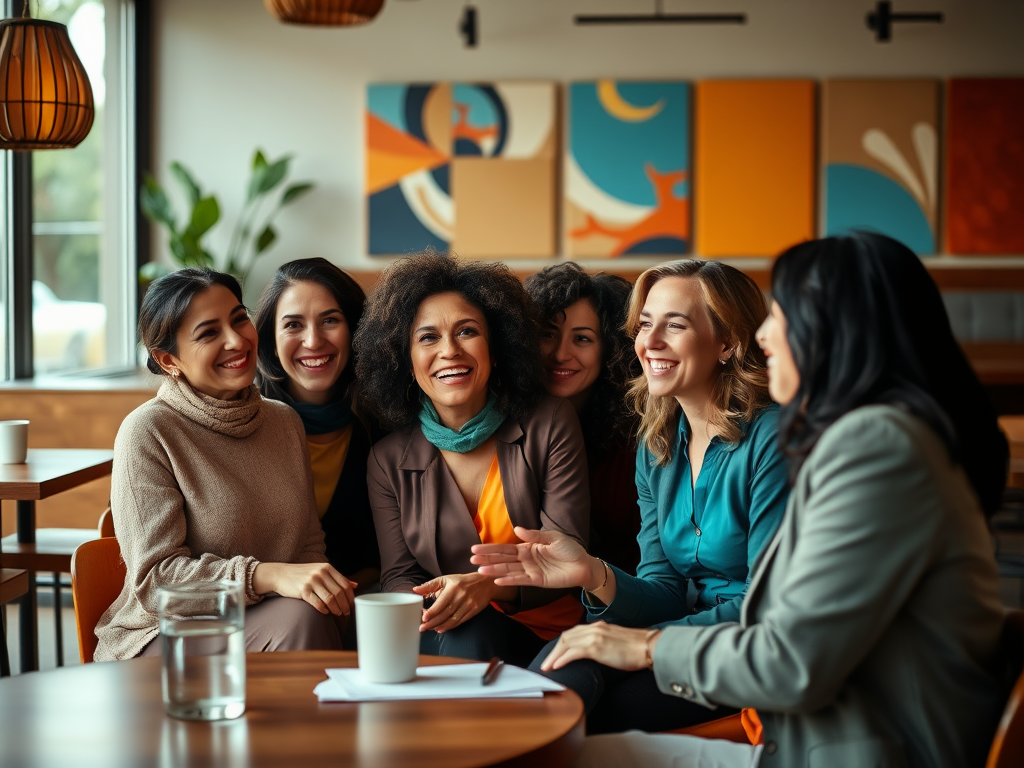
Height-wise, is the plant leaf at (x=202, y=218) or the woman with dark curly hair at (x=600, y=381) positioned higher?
the plant leaf at (x=202, y=218)

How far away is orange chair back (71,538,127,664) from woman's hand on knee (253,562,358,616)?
30 cm

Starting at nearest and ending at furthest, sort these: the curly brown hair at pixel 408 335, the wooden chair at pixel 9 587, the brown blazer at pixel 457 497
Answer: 1. the brown blazer at pixel 457 497
2. the curly brown hair at pixel 408 335
3. the wooden chair at pixel 9 587

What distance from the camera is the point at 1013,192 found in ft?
19.7

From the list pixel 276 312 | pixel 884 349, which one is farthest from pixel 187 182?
pixel 884 349

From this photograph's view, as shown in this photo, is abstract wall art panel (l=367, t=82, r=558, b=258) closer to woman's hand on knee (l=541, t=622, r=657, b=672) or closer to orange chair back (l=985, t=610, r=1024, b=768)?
woman's hand on knee (l=541, t=622, r=657, b=672)

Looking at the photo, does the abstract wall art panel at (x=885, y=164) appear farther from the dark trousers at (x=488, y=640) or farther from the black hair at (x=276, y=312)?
the dark trousers at (x=488, y=640)

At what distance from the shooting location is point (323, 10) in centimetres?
335

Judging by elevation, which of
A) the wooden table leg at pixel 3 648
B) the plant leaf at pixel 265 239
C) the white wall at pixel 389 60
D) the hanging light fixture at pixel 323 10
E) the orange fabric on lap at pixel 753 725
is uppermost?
the white wall at pixel 389 60

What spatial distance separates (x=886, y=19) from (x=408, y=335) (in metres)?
4.48

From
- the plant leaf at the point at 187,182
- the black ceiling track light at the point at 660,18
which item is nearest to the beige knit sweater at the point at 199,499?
the plant leaf at the point at 187,182

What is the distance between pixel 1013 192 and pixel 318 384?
193 inches

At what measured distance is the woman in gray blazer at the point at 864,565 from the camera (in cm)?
114

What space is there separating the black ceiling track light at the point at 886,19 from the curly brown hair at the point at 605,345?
3.96 meters

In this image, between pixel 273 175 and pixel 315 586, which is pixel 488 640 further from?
pixel 273 175
